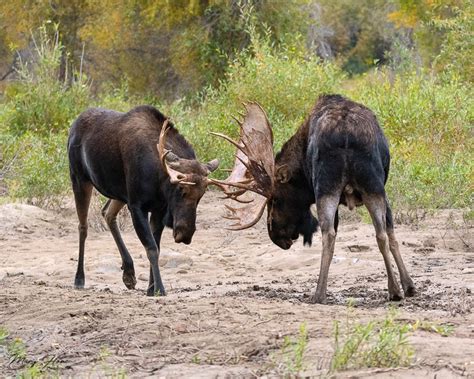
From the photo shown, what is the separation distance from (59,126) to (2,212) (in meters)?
4.22

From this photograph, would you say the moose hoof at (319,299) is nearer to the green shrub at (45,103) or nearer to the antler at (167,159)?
the antler at (167,159)

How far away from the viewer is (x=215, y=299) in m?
8.32

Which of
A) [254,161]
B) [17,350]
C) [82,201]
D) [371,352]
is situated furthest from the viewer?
[82,201]

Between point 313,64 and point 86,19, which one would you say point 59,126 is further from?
point 86,19

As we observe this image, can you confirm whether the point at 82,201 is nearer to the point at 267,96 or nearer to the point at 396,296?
the point at 396,296

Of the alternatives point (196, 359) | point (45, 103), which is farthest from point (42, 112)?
point (196, 359)

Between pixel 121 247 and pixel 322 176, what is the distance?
2.70 m

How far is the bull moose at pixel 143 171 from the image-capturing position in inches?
369

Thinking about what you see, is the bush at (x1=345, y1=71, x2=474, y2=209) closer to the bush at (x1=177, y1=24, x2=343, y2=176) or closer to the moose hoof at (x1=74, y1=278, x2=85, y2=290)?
the bush at (x1=177, y1=24, x2=343, y2=176)

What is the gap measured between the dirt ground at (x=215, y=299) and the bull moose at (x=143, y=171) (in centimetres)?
56

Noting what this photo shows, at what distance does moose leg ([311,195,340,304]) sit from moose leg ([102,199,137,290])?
7.52 ft

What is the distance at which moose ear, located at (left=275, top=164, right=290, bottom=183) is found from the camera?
30.9 feet

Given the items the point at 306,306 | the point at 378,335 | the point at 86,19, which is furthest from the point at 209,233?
the point at 86,19

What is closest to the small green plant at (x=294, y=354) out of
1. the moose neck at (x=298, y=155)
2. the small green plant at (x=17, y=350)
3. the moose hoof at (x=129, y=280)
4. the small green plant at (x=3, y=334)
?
the small green plant at (x=17, y=350)
